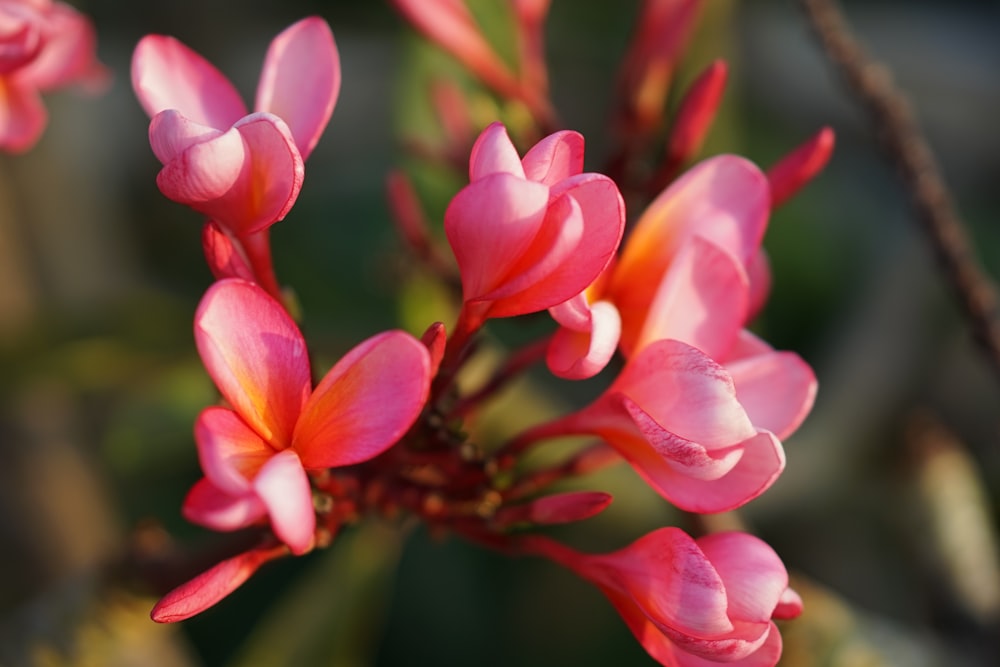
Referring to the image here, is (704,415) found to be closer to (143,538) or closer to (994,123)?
(143,538)

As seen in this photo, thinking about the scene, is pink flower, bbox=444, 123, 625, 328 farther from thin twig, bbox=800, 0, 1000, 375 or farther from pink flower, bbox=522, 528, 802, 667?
thin twig, bbox=800, 0, 1000, 375

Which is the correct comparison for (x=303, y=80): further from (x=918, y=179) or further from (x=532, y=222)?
(x=918, y=179)

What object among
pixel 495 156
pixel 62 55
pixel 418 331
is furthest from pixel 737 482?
pixel 418 331

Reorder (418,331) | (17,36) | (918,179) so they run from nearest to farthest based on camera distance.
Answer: (17,36) < (918,179) < (418,331)

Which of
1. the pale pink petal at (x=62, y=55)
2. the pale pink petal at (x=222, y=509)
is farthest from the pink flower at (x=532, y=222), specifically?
the pale pink petal at (x=62, y=55)

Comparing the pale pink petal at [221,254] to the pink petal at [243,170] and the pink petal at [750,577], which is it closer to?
the pink petal at [243,170]

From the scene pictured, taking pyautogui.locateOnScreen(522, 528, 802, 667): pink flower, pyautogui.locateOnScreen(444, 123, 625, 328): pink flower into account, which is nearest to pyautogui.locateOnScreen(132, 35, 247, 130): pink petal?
pyautogui.locateOnScreen(444, 123, 625, 328): pink flower
